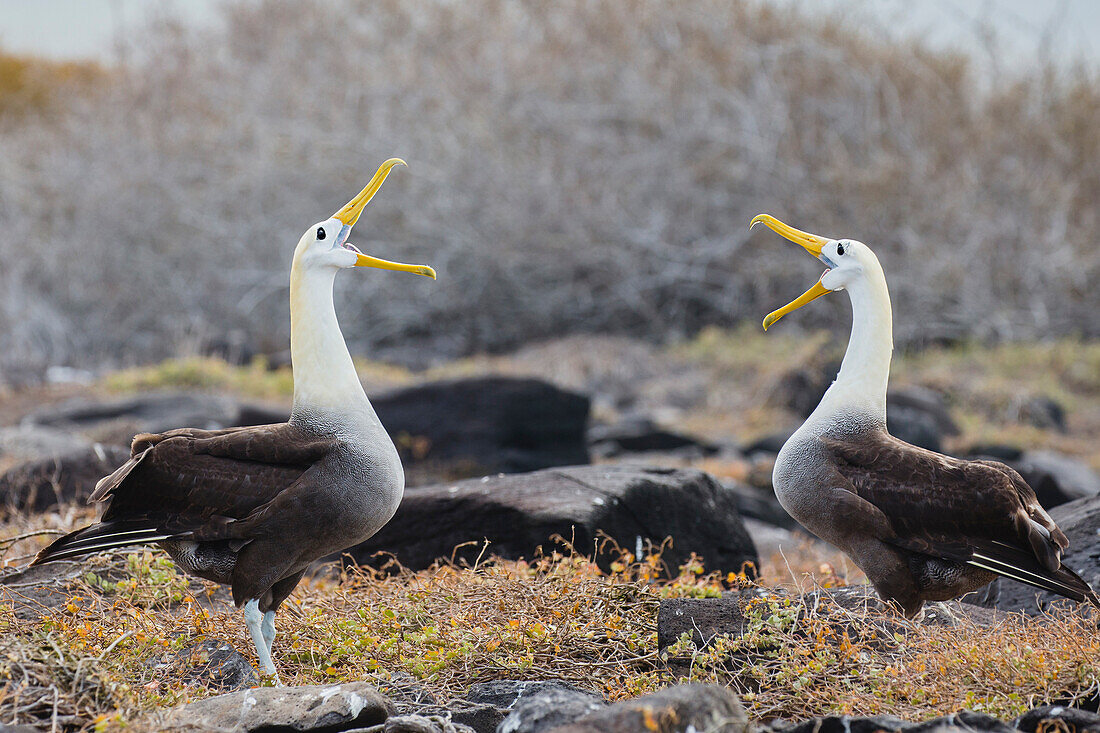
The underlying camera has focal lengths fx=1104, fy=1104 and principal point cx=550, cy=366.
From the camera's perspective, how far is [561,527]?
17.2ft

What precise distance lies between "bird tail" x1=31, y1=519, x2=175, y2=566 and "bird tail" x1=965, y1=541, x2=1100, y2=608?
2.81 meters

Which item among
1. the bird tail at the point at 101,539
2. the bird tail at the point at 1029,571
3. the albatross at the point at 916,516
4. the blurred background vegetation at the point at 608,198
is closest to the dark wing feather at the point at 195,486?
the bird tail at the point at 101,539

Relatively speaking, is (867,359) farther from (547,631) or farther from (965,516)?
(547,631)

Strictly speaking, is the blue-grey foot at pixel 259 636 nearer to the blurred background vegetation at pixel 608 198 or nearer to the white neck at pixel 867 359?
the white neck at pixel 867 359

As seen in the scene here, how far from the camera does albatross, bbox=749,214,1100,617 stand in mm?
3859

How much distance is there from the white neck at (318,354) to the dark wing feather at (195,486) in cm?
14

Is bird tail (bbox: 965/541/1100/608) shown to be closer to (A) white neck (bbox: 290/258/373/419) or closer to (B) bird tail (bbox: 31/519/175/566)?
(A) white neck (bbox: 290/258/373/419)

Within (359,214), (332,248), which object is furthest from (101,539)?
(359,214)

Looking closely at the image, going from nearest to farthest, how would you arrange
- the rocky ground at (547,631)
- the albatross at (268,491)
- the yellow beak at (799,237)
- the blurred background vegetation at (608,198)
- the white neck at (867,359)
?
the rocky ground at (547,631) < the albatross at (268,491) < the white neck at (867,359) < the yellow beak at (799,237) < the blurred background vegetation at (608,198)

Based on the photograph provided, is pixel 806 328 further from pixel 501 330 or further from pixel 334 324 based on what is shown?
pixel 334 324

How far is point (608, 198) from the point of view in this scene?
17750 millimetres

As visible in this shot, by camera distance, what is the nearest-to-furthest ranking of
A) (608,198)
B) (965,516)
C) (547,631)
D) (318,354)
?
(965,516) < (318,354) < (547,631) < (608,198)

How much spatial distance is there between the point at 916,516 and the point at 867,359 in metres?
0.64

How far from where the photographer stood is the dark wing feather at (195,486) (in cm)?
379
